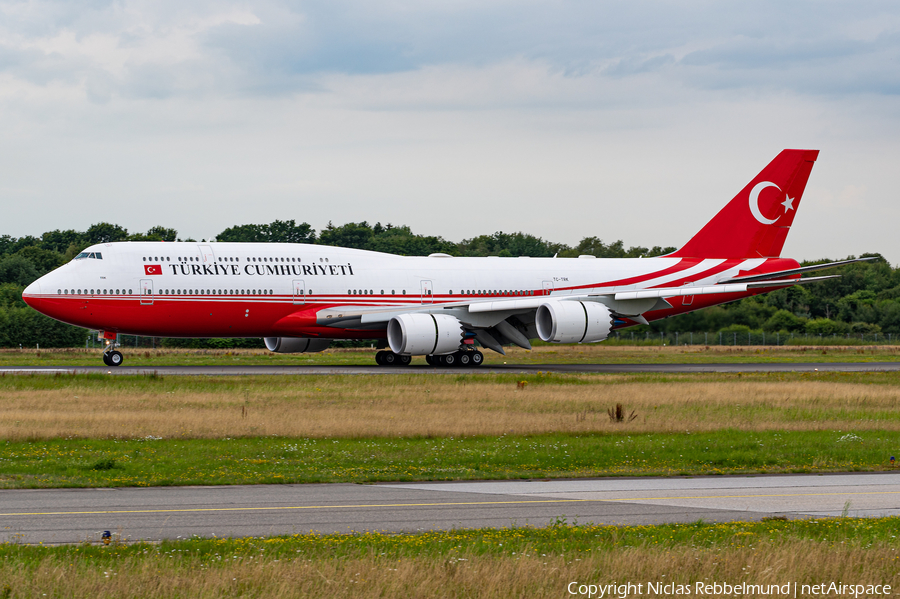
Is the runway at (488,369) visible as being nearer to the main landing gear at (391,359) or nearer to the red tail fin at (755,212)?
the main landing gear at (391,359)

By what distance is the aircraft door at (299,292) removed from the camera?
39.2 m

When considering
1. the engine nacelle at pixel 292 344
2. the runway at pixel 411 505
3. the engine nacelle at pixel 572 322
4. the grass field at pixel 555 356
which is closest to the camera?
the runway at pixel 411 505

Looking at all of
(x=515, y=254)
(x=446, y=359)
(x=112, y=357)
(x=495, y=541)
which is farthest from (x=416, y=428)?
(x=515, y=254)

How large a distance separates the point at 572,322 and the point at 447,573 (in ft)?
103

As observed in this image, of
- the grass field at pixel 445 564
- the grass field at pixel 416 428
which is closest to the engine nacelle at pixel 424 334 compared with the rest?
the grass field at pixel 416 428

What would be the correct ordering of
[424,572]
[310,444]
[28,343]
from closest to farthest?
[424,572] < [310,444] < [28,343]

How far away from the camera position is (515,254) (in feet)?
395

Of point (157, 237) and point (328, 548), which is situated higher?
point (157, 237)

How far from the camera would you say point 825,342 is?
67062 mm

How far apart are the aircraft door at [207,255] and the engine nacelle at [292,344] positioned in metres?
5.46

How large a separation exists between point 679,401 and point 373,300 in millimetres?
17121

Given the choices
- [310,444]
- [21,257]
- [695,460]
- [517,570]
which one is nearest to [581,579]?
[517,570]

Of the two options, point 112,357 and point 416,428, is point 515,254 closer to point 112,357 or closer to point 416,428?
point 112,357

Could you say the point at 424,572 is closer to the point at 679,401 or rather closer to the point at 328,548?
the point at 328,548
